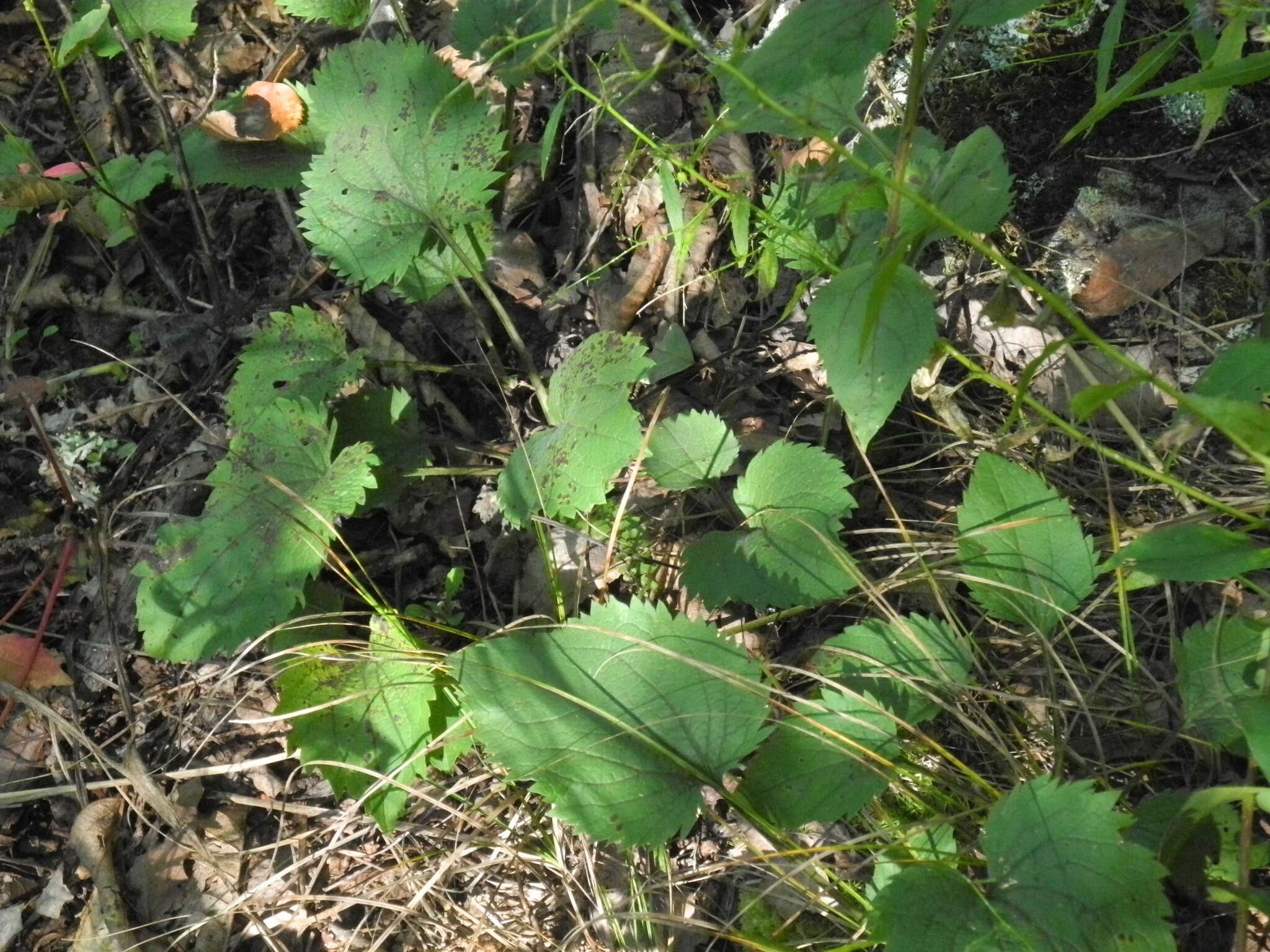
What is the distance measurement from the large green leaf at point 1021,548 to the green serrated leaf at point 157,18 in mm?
1966

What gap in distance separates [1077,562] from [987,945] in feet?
1.92

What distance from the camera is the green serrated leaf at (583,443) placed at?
1.63 meters

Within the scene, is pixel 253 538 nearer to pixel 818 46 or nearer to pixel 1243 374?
pixel 818 46

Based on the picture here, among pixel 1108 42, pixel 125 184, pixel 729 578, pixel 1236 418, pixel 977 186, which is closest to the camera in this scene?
pixel 1236 418

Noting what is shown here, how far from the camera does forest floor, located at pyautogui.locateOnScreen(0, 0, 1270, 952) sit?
1.56 m

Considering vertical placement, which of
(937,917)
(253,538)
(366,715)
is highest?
(937,917)

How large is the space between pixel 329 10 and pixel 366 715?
1.49 metres

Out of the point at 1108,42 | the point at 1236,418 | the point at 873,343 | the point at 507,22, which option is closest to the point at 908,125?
the point at 873,343

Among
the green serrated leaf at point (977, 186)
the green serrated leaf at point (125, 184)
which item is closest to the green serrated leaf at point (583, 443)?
the green serrated leaf at point (977, 186)

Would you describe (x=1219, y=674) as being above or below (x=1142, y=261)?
below

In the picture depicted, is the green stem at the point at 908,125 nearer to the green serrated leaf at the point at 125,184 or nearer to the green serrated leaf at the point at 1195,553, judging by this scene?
the green serrated leaf at the point at 1195,553

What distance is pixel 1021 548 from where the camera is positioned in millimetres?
1456

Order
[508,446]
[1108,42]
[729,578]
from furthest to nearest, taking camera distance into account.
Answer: [508,446]
[729,578]
[1108,42]

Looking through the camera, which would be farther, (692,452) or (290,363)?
(290,363)
